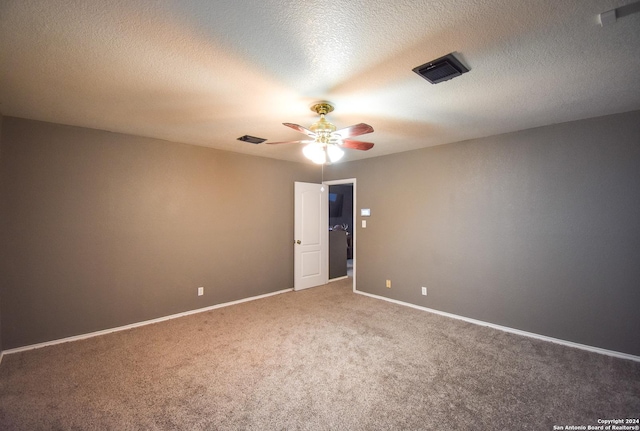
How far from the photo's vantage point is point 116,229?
3562 mm

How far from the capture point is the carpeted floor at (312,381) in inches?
80.1

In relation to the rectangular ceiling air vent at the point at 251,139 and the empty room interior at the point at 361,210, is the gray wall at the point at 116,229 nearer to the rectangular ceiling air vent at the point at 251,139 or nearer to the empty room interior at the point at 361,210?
the empty room interior at the point at 361,210

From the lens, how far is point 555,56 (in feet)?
6.04

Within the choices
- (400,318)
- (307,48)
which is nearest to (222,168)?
(307,48)

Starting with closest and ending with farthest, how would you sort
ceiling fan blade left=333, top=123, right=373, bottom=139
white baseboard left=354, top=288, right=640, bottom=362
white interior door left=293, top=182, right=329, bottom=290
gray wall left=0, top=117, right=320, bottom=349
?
ceiling fan blade left=333, top=123, right=373, bottom=139
white baseboard left=354, top=288, right=640, bottom=362
gray wall left=0, top=117, right=320, bottom=349
white interior door left=293, top=182, right=329, bottom=290

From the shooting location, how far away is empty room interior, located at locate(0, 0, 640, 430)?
1.68m

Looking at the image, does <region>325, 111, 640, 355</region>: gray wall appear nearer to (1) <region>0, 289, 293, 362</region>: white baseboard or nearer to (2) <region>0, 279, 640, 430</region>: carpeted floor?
(2) <region>0, 279, 640, 430</region>: carpeted floor

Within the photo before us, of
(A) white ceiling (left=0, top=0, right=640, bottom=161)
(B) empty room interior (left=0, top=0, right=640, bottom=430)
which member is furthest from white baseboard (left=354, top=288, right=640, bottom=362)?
(A) white ceiling (left=0, top=0, right=640, bottom=161)

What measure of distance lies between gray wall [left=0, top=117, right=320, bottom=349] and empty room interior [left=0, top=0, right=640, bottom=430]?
0.08 feet

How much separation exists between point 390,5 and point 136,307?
14.0 feet

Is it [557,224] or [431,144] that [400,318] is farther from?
[431,144]

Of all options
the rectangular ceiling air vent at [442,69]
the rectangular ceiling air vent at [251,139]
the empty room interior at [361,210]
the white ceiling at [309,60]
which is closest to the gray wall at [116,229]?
the empty room interior at [361,210]

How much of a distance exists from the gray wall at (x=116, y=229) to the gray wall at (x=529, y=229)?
8.43 feet

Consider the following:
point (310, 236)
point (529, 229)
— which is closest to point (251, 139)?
point (310, 236)
